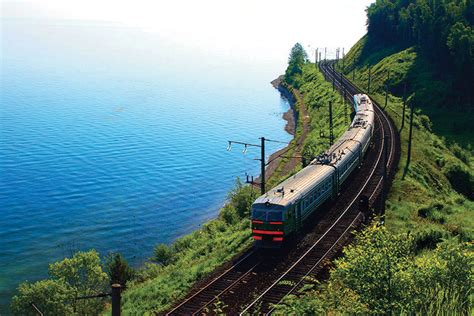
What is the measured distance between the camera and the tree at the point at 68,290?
105ft

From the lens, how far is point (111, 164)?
276 feet

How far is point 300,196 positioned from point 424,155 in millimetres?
32866

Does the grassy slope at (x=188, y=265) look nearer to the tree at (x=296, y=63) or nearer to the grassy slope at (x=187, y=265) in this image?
the grassy slope at (x=187, y=265)

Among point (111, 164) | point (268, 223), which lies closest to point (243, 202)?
point (268, 223)

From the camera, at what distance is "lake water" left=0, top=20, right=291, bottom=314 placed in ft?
185

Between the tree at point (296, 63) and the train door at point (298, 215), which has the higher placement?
the tree at point (296, 63)

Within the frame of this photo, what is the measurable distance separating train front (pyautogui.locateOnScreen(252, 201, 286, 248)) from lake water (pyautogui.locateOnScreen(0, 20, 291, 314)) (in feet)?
72.9

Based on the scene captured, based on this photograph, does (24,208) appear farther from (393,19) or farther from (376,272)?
(393,19)

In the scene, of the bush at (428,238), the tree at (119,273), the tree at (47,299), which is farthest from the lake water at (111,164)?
the bush at (428,238)

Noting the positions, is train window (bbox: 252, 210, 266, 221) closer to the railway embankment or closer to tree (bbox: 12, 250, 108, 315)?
the railway embankment

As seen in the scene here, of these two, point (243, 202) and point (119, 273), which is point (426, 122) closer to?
point (243, 202)

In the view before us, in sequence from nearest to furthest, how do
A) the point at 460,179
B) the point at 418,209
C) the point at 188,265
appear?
the point at 188,265, the point at 418,209, the point at 460,179

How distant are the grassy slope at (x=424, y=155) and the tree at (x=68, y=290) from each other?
21.1 meters

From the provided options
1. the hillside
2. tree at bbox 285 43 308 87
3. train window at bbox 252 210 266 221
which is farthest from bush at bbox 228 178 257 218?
tree at bbox 285 43 308 87
